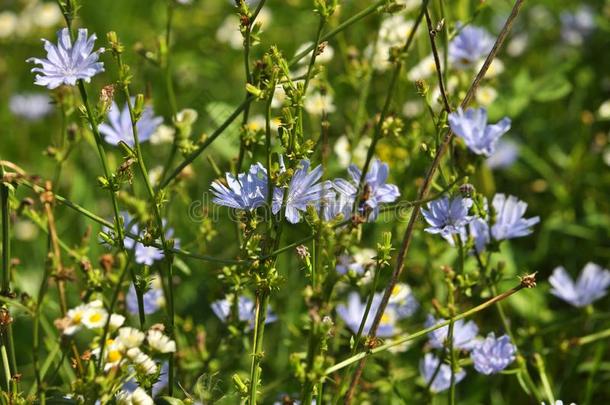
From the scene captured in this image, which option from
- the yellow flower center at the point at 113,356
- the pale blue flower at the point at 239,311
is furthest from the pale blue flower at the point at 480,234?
the yellow flower center at the point at 113,356

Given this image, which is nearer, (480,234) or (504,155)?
(480,234)

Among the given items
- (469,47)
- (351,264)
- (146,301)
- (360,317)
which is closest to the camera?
(351,264)

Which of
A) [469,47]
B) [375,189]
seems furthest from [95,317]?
[469,47]

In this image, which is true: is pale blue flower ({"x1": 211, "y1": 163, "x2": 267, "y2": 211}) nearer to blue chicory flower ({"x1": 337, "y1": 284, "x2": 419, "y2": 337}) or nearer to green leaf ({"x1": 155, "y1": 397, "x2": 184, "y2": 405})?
green leaf ({"x1": 155, "y1": 397, "x2": 184, "y2": 405})

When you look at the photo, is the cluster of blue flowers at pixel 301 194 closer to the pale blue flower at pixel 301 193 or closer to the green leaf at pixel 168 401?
the pale blue flower at pixel 301 193

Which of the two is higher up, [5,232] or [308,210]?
[5,232]

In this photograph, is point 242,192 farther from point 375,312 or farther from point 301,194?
point 375,312

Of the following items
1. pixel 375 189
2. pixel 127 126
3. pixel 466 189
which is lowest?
pixel 466 189

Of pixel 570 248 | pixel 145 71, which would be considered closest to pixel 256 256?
pixel 570 248
